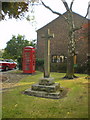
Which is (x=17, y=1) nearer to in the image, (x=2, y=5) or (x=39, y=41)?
(x=2, y=5)

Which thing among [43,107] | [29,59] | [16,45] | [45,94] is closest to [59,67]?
[29,59]

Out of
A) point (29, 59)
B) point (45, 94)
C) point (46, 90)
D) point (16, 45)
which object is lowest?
point (45, 94)

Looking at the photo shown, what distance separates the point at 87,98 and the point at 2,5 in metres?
5.05

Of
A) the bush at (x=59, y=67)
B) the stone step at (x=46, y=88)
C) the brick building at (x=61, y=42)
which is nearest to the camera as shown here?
the stone step at (x=46, y=88)

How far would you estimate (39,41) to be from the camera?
22.2 meters

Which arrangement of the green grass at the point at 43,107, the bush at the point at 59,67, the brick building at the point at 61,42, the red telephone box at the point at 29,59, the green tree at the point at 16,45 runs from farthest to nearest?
the green tree at the point at 16,45 < the brick building at the point at 61,42 < the bush at the point at 59,67 < the red telephone box at the point at 29,59 < the green grass at the point at 43,107

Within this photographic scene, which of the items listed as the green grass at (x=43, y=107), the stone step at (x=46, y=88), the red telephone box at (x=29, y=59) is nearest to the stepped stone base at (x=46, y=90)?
the stone step at (x=46, y=88)

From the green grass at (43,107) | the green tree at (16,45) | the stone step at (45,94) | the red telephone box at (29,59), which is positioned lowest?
the green grass at (43,107)

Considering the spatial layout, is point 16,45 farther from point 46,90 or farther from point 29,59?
point 46,90

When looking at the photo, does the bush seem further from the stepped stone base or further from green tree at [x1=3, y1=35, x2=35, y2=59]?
green tree at [x1=3, y1=35, x2=35, y2=59]

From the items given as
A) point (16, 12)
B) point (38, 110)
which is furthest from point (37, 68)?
point (38, 110)

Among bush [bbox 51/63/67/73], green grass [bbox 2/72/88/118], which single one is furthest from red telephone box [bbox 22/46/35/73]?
green grass [bbox 2/72/88/118]

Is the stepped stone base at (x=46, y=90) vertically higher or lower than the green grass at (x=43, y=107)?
higher

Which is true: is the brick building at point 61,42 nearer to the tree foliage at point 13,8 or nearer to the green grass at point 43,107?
the tree foliage at point 13,8
